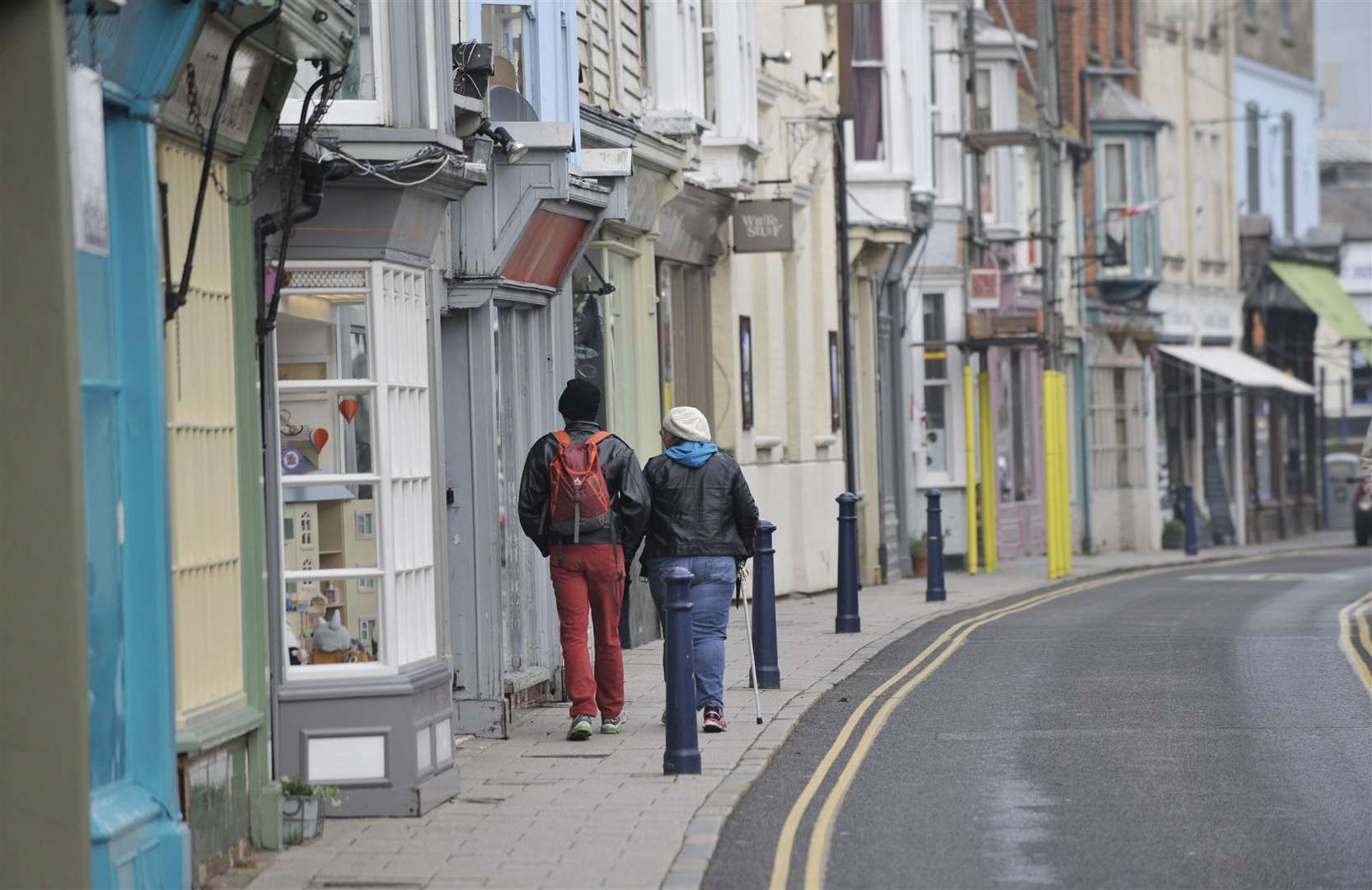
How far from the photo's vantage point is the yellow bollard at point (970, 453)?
32469 mm

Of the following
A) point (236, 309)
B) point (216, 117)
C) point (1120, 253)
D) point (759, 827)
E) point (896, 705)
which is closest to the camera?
point (216, 117)

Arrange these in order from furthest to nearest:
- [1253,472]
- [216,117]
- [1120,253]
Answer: [1253,472]
[1120,253]
[216,117]

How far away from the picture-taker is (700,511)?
13297 millimetres

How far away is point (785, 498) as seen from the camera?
86.1ft

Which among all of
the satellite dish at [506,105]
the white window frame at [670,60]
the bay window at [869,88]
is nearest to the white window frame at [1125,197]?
the bay window at [869,88]

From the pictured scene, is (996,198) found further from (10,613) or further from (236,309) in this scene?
(10,613)

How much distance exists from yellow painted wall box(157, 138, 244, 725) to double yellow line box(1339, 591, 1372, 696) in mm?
8319

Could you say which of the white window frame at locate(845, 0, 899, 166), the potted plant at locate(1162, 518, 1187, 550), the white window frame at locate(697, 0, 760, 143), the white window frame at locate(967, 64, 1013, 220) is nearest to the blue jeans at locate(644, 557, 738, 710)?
the white window frame at locate(697, 0, 760, 143)

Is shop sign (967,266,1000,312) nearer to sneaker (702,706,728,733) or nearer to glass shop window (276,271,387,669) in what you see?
sneaker (702,706,728,733)

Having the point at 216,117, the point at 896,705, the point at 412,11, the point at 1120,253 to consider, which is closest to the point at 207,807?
the point at 216,117

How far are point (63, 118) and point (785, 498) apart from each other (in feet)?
63.9

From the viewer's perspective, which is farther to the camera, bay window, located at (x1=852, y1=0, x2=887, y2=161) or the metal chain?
bay window, located at (x1=852, y1=0, x2=887, y2=161)

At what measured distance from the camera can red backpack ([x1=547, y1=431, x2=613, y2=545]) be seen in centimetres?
1286

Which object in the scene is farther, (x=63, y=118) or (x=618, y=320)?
(x=618, y=320)
